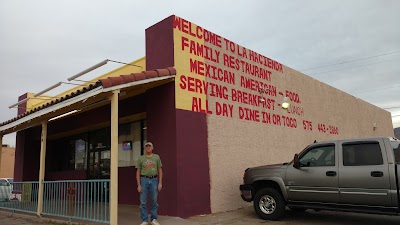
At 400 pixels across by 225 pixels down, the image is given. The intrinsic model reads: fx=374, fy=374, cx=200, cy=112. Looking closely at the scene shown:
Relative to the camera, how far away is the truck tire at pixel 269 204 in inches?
341

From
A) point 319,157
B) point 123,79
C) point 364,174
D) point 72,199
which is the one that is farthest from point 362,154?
point 72,199

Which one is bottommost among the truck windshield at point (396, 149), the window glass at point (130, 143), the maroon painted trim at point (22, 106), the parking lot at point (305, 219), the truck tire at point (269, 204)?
the parking lot at point (305, 219)

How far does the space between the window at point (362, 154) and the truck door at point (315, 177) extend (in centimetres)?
26

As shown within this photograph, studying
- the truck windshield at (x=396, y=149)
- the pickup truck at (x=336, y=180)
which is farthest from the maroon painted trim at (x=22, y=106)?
the truck windshield at (x=396, y=149)

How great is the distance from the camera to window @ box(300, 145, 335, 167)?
26.8 ft

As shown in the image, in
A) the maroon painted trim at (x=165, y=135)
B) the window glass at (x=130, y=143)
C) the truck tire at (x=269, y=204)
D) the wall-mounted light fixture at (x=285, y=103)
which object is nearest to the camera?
the truck tire at (x=269, y=204)

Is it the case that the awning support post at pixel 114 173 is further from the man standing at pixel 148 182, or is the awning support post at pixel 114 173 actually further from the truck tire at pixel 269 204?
the truck tire at pixel 269 204

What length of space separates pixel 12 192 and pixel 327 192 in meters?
10.5

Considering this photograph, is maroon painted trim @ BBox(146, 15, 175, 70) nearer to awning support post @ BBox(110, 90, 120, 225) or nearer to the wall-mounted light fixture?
awning support post @ BBox(110, 90, 120, 225)

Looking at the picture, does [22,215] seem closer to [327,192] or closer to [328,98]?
[327,192]

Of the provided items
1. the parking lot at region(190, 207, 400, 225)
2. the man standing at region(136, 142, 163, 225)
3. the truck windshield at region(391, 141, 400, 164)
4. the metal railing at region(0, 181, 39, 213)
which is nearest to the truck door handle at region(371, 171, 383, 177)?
the truck windshield at region(391, 141, 400, 164)

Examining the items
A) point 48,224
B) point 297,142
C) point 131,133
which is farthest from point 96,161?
point 297,142

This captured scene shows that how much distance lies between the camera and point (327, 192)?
313 inches

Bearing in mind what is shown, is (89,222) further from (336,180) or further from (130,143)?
(336,180)
